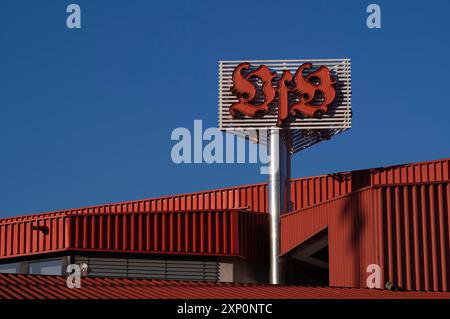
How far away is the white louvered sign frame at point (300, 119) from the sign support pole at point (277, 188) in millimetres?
711

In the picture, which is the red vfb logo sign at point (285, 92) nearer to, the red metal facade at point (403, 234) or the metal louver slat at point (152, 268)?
the metal louver slat at point (152, 268)

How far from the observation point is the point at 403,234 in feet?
106

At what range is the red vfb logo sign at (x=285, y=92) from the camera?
46.8 meters

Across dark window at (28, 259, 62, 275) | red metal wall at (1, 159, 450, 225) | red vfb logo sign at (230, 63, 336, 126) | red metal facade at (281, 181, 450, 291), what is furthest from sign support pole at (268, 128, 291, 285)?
red metal facade at (281, 181, 450, 291)

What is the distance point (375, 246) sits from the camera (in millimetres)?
32625

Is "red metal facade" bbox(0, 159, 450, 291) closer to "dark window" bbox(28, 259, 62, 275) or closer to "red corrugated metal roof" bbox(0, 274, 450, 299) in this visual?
"dark window" bbox(28, 259, 62, 275)

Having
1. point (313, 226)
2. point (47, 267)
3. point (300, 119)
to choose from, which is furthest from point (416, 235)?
point (47, 267)

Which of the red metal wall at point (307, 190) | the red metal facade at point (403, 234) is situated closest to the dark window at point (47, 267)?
the red metal wall at point (307, 190)

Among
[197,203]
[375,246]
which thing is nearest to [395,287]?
[375,246]

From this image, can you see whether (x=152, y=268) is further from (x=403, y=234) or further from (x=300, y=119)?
(x=403, y=234)

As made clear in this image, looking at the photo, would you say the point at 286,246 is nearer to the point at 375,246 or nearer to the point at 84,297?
the point at 375,246

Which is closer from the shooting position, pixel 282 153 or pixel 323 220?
pixel 323 220

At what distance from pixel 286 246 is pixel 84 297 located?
807 inches

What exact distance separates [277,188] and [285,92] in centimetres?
431
